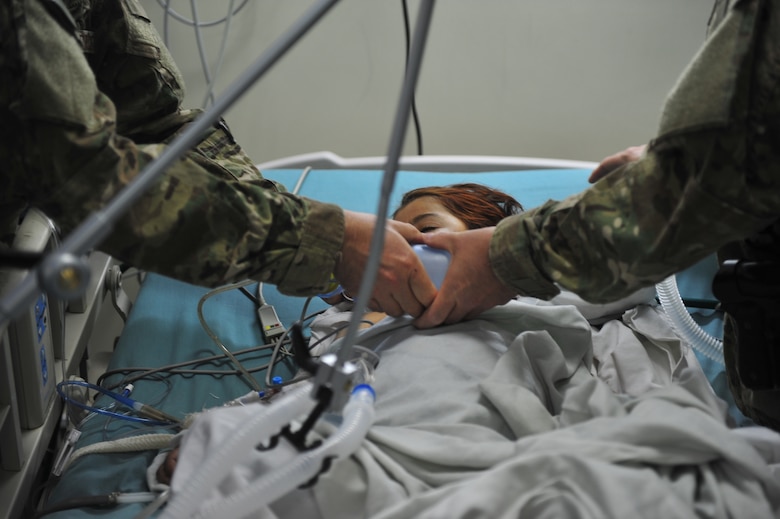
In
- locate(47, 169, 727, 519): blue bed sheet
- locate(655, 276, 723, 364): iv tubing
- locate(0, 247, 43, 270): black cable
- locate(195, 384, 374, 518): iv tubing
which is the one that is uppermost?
locate(0, 247, 43, 270): black cable

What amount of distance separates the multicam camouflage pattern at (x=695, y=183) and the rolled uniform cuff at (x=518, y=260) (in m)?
0.05

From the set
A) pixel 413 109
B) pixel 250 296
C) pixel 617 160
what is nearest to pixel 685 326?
pixel 617 160

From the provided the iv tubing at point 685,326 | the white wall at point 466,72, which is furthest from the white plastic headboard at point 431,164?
the iv tubing at point 685,326

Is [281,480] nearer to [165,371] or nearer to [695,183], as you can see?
[695,183]

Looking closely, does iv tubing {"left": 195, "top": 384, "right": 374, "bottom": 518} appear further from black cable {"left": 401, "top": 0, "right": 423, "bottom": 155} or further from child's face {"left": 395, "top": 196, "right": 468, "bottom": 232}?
black cable {"left": 401, "top": 0, "right": 423, "bottom": 155}

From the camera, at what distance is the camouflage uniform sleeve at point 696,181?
900 millimetres

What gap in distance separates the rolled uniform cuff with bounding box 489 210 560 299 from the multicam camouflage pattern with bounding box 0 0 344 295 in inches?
10.4

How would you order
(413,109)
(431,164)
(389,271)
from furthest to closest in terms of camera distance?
1. (413,109)
2. (431,164)
3. (389,271)

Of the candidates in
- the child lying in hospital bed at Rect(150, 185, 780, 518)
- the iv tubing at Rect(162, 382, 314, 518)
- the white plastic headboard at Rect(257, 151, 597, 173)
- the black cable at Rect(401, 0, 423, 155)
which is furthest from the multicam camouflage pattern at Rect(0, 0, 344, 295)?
the black cable at Rect(401, 0, 423, 155)

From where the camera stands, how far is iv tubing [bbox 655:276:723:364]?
1448 millimetres

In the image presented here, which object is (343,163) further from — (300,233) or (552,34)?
(300,233)

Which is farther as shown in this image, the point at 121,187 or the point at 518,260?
the point at 518,260

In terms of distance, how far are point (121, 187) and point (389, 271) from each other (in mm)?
463

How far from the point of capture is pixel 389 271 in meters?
1.27
